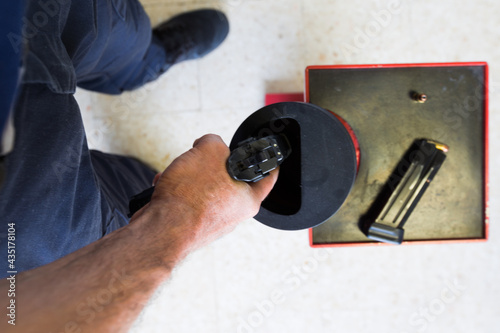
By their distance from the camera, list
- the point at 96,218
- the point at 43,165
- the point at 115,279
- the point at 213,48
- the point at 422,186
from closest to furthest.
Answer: the point at 115,279
the point at 43,165
the point at 96,218
the point at 422,186
the point at 213,48

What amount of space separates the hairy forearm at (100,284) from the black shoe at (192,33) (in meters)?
Result: 0.82

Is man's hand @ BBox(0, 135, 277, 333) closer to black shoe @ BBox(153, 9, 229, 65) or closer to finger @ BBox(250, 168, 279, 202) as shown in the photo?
finger @ BBox(250, 168, 279, 202)

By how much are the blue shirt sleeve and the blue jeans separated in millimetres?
71

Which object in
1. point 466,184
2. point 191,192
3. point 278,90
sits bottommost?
point 466,184

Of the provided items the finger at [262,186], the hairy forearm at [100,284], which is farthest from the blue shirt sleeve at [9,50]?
the finger at [262,186]

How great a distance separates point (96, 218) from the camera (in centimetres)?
69

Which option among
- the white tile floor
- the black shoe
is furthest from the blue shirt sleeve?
the white tile floor

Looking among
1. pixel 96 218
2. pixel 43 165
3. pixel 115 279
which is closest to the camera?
pixel 115 279

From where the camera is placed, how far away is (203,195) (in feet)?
1.66

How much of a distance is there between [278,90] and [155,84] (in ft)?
1.39

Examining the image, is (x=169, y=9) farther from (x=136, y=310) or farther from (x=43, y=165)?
(x=136, y=310)

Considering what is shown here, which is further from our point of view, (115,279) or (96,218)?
(96,218)

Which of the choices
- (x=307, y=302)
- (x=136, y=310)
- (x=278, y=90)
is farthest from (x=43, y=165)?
(x=307, y=302)

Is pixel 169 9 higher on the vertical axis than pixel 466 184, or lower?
higher
